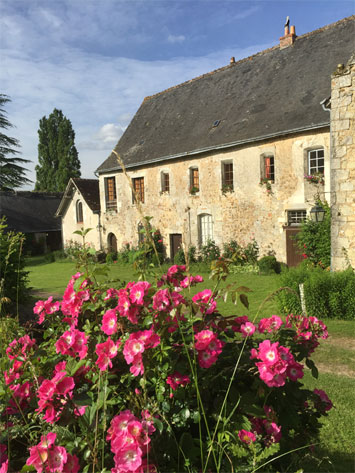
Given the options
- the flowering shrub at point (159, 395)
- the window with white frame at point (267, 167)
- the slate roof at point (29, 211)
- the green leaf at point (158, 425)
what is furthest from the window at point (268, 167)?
the slate roof at point (29, 211)

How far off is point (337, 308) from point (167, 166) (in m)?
12.3

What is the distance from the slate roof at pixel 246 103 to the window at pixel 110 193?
87 centimetres

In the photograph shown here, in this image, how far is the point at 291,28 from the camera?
53.7 feet

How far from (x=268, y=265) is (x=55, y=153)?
106ft

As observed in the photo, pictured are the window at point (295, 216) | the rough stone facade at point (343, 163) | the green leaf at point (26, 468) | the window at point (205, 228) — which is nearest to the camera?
the green leaf at point (26, 468)

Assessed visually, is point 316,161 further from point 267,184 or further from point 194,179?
point 194,179

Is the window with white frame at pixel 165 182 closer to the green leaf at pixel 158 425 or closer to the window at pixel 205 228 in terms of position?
the window at pixel 205 228

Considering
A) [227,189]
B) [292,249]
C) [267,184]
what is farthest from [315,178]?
[227,189]

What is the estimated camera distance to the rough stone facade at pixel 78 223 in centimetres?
2306

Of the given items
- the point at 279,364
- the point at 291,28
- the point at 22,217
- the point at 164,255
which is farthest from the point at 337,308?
the point at 22,217

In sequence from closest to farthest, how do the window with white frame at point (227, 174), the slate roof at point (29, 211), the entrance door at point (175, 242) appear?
the window with white frame at point (227, 174) < the entrance door at point (175, 242) < the slate roof at point (29, 211)

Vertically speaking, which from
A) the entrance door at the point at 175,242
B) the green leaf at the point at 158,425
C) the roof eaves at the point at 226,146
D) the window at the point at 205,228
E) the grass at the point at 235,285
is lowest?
the grass at the point at 235,285

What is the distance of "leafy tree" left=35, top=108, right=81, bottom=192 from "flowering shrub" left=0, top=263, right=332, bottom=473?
38571 millimetres

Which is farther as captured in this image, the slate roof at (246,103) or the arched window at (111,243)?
the arched window at (111,243)
